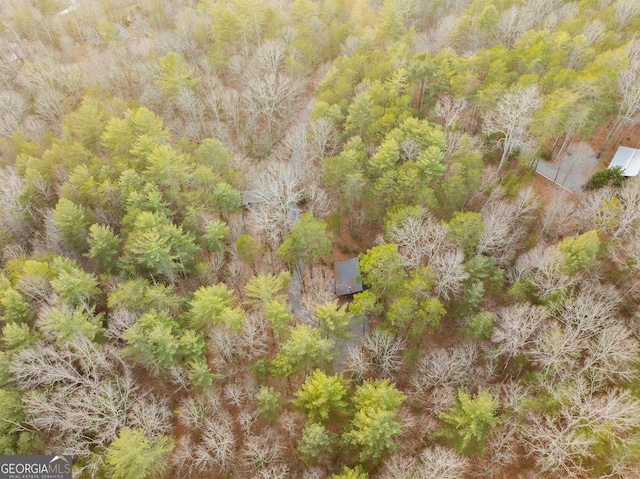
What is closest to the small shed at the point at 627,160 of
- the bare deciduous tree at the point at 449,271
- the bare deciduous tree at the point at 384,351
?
the bare deciduous tree at the point at 449,271

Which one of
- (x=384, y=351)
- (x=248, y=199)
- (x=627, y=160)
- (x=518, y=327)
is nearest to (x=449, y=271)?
(x=518, y=327)

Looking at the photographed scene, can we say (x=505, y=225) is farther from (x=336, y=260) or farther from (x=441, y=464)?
(x=441, y=464)

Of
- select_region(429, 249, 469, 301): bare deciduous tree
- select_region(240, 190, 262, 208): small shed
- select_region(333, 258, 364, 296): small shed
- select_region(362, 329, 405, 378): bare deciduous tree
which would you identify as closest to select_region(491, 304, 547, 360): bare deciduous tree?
select_region(429, 249, 469, 301): bare deciduous tree

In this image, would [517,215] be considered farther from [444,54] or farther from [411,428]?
[444,54]

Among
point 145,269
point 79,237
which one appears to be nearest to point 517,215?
point 145,269

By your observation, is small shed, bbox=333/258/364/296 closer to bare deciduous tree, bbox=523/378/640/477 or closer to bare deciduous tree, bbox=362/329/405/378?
bare deciduous tree, bbox=362/329/405/378

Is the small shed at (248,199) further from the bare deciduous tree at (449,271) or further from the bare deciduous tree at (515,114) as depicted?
the bare deciduous tree at (515,114)
